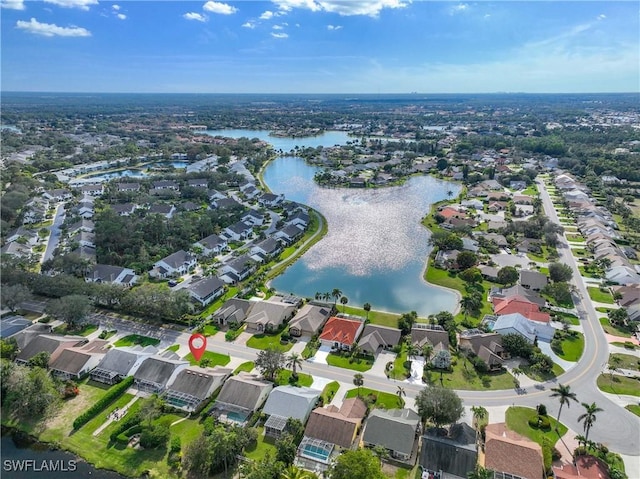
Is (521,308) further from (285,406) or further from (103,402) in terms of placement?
(103,402)

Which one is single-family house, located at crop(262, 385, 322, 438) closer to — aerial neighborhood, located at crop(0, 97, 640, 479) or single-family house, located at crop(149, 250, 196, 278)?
aerial neighborhood, located at crop(0, 97, 640, 479)

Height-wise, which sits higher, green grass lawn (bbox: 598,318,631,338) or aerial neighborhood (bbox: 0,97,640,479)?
aerial neighborhood (bbox: 0,97,640,479)

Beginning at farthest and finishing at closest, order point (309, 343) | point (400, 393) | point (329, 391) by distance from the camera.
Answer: point (309, 343) < point (329, 391) < point (400, 393)

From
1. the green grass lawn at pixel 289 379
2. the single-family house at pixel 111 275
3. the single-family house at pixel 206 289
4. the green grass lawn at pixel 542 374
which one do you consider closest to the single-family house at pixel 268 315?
the single-family house at pixel 206 289

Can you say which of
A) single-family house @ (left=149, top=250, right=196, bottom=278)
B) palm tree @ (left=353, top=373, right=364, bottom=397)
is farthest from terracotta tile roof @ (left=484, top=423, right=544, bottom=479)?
single-family house @ (left=149, top=250, right=196, bottom=278)

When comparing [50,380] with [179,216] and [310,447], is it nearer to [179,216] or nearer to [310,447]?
[310,447]

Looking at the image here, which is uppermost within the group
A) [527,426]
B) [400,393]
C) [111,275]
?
[111,275]

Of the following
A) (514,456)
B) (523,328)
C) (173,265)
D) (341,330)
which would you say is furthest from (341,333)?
(173,265)
